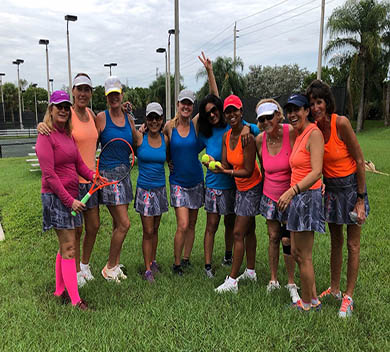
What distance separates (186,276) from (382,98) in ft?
129

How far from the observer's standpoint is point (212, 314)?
3156mm

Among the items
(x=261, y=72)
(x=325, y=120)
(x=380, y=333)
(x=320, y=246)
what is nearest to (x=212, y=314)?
(x=380, y=333)

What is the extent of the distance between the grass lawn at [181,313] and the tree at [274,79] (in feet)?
159

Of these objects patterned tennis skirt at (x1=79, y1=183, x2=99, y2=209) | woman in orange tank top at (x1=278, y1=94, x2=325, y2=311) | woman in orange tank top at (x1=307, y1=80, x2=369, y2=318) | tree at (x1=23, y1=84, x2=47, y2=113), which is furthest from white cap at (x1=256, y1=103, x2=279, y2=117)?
tree at (x1=23, y1=84, x2=47, y2=113)

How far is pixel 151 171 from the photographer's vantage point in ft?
13.7

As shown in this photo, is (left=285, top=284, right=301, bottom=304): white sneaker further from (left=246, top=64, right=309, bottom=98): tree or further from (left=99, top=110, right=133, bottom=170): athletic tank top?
(left=246, top=64, right=309, bottom=98): tree

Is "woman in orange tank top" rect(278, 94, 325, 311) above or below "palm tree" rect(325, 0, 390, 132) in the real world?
below

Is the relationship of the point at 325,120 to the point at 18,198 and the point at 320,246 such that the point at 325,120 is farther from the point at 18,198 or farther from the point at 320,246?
the point at 18,198

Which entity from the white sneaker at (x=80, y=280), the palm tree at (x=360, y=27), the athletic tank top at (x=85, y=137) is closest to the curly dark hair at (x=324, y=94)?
the athletic tank top at (x=85, y=137)

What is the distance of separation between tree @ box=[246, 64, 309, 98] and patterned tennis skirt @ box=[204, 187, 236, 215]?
48586 millimetres

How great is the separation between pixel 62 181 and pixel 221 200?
180cm

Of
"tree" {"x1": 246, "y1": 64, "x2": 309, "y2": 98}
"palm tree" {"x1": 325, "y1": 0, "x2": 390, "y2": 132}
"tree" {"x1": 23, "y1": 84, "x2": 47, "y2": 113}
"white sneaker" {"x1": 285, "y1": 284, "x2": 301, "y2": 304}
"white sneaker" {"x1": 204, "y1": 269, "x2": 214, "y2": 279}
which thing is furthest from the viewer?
"tree" {"x1": 23, "y1": 84, "x2": 47, "y2": 113}

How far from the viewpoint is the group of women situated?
10.2 feet

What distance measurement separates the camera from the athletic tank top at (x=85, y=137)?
375 centimetres
